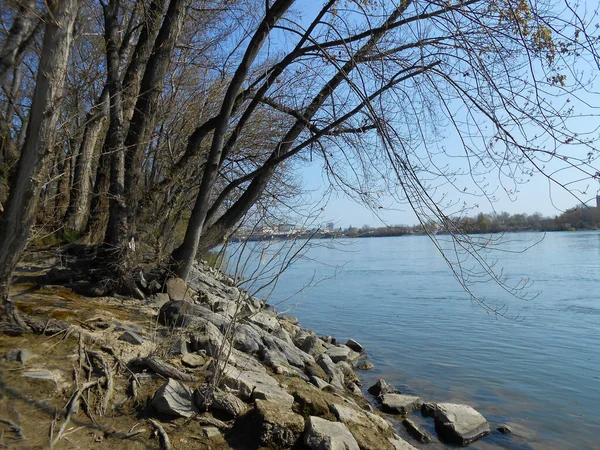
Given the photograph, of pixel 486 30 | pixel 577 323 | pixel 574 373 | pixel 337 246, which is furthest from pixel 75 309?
pixel 577 323

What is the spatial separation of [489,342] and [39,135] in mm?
11300

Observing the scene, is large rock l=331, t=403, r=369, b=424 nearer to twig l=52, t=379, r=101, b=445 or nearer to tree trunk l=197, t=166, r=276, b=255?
twig l=52, t=379, r=101, b=445

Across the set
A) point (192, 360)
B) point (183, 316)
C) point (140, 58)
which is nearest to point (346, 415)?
point (192, 360)

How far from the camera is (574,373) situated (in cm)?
999

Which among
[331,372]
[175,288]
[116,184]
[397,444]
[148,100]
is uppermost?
[148,100]

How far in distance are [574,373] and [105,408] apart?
31.0ft

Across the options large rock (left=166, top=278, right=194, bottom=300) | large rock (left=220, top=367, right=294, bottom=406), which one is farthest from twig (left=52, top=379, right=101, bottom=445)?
large rock (left=166, top=278, right=194, bottom=300)

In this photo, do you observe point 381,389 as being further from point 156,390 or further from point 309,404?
point 156,390

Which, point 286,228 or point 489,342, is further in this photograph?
point 489,342

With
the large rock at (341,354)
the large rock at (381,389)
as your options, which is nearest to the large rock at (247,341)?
the large rock at (381,389)

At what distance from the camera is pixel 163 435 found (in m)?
3.75

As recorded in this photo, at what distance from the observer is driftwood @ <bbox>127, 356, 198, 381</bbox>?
4547 mm

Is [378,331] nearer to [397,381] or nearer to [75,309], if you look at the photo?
[397,381]

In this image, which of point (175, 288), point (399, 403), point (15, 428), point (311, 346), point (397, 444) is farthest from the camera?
point (311, 346)
